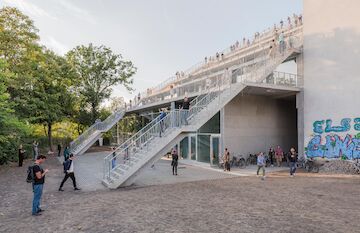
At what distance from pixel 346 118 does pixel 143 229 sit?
51.3 feet

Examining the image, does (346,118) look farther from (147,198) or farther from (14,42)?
(14,42)

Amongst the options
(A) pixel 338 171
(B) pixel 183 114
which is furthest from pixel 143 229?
(A) pixel 338 171

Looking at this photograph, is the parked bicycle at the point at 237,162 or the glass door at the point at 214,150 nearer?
the parked bicycle at the point at 237,162

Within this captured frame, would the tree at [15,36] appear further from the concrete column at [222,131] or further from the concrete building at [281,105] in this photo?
the concrete column at [222,131]

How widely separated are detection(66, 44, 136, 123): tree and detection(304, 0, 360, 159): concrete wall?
30466 millimetres

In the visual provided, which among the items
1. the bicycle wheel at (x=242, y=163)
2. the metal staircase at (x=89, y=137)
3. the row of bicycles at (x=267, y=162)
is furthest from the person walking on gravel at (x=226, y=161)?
the metal staircase at (x=89, y=137)

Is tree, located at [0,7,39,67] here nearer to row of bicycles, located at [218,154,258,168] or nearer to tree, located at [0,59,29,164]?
tree, located at [0,59,29,164]

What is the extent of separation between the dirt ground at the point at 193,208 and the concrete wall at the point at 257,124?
735 cm

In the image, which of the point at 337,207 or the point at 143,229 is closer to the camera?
the point at 143,229

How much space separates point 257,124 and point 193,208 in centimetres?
1454

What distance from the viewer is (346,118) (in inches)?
663

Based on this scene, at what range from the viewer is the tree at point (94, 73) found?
40.0 m

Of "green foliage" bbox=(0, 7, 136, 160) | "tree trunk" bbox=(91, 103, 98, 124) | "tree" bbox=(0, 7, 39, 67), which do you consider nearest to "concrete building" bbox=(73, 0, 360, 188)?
"green foliage" bbox=(0, 7, 136, 160)

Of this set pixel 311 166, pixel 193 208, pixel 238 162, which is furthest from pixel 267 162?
pixel 193 208
